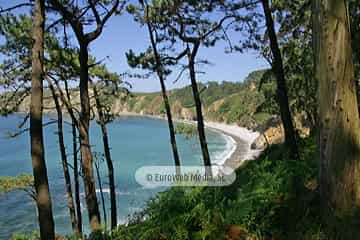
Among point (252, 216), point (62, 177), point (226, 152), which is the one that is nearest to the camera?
point (252, 216)

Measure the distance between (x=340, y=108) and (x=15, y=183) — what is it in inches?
493

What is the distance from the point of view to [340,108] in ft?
10.1

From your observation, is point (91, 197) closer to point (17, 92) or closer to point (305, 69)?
point (17, 92)

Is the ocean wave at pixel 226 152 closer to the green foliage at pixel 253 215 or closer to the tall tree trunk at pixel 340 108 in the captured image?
the green foliage at pixel 253 215

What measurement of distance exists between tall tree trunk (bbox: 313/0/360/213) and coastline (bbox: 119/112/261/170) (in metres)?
26.6

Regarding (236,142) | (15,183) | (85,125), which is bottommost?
(236,142)

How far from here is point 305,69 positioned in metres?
13.8

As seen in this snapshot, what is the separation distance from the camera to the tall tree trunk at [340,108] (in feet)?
A: 10.1

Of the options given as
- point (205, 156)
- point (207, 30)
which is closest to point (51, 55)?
point (207, 30)

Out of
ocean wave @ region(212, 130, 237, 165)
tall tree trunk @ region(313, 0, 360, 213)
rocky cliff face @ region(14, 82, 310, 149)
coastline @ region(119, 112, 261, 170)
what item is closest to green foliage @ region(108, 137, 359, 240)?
tall tree trunk @ region(313, 0, 360, 213)

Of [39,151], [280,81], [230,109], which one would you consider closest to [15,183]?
[39,151]

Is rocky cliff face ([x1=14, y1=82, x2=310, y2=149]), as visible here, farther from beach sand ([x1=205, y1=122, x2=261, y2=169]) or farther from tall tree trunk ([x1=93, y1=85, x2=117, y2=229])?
tall tree trunk ([x1=93, y1=85, x2=117, y2=229])

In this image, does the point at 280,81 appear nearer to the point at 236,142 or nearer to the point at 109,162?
the point at 109,162

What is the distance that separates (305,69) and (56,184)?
88.3 ft
